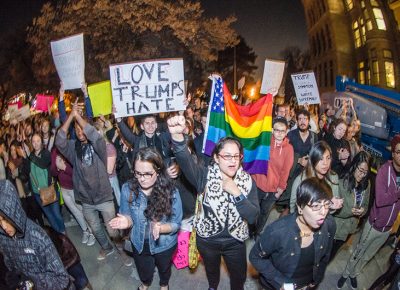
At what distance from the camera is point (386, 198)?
3.84 m

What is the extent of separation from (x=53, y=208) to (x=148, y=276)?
2.42 m

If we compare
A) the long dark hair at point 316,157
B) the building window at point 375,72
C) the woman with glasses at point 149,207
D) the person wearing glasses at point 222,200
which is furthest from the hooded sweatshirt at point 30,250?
the building window at point 375,72

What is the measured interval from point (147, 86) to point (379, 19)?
3502 cm

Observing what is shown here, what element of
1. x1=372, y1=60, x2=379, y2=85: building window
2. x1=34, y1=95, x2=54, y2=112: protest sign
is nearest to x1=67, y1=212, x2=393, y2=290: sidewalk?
x1=34, y1=95, x2=54, y2=112: protest sign

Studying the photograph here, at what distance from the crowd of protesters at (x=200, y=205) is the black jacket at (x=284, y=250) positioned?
10 mm

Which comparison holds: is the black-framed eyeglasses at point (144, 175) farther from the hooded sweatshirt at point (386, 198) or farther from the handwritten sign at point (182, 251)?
the hooded sweatshirt at point (386, 198)

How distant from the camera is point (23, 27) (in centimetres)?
2161

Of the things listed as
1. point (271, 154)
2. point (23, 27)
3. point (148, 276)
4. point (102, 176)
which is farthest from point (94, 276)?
point (23, 27)

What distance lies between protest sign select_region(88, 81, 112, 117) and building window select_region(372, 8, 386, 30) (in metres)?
34.1

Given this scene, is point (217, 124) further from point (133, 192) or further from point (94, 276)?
point (94, 276)

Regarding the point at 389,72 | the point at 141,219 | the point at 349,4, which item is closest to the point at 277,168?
A: the point at 141,219

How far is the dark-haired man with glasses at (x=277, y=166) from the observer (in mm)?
4816

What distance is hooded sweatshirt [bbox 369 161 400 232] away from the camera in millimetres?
3840

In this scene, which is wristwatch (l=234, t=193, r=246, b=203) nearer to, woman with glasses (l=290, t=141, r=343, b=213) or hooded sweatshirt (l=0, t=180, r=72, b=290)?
woman with glasses (l=290, t=141, r=343, b=213)
